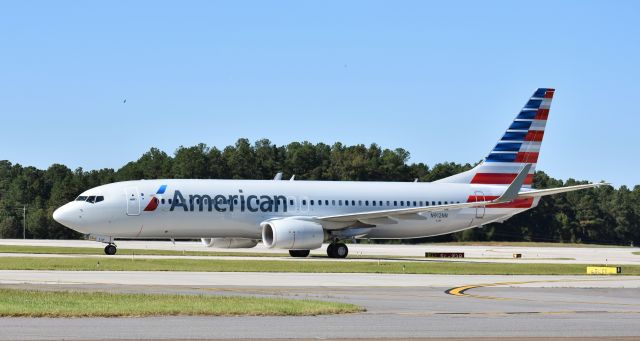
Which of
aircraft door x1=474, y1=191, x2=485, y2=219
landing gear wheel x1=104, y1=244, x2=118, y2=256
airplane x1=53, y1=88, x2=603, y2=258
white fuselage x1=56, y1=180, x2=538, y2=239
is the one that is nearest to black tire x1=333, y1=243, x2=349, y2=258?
airplane x1=53, y1=88, x2=603, y2=258

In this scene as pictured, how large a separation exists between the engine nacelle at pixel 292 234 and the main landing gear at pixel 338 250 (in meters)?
0.99

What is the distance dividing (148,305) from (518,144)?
137 ft

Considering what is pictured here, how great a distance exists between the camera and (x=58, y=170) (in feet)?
454

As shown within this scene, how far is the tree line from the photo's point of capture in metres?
116

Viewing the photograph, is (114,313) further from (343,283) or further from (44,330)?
(343,283)

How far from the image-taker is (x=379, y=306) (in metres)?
23.2

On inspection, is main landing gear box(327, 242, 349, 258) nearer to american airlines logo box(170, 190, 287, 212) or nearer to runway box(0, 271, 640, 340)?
american airlines logo box(170, 190, 287, 212)

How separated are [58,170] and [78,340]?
412ft

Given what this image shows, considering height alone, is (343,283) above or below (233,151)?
below

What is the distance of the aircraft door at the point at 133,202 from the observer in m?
50.7

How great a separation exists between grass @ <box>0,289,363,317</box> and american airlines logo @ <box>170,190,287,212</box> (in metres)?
26.8

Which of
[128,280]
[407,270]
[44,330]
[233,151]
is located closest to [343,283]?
[128,280]

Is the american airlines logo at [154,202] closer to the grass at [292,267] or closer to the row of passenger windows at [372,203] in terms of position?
the row of passenger windows at [372,203]

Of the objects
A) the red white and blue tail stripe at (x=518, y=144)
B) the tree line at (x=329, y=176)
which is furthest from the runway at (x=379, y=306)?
the tree line at (x=329, y=176)
